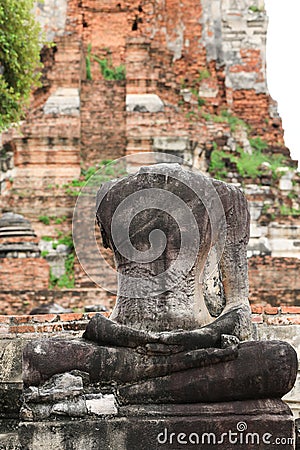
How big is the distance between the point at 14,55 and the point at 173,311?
822 cm

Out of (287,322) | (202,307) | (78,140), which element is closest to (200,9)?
(78,140)

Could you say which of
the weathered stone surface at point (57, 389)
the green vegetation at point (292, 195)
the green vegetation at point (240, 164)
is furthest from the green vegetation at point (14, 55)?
the weathered stone surface at point (57, 389)

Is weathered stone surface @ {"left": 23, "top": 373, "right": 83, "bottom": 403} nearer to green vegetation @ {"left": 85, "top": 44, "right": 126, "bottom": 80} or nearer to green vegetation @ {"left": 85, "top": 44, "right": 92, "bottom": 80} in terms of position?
green vegetation @ {"left": 85, "top": 44, "right": 126, "bottom": 80}

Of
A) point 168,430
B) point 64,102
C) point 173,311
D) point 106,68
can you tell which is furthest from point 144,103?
point 168,430

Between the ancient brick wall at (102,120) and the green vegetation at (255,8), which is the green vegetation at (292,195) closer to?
the ancient brick wall at (102,120)

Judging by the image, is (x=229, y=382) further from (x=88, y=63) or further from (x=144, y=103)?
(x=88, y=63)

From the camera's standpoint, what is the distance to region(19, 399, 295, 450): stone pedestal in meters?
3.26

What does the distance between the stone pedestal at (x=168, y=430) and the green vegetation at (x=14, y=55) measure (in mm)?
7965

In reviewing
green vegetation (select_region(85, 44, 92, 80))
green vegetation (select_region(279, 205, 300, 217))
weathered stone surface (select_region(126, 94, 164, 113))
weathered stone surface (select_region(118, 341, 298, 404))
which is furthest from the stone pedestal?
green vegetation (select_region(85, 44, 92, 80))

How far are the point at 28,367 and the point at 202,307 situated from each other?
0.96 metres

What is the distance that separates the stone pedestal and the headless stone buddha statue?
78 mm

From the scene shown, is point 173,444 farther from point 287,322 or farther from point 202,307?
point 287,322

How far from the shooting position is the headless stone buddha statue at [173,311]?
3389 millimetres

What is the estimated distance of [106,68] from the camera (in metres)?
18.5
